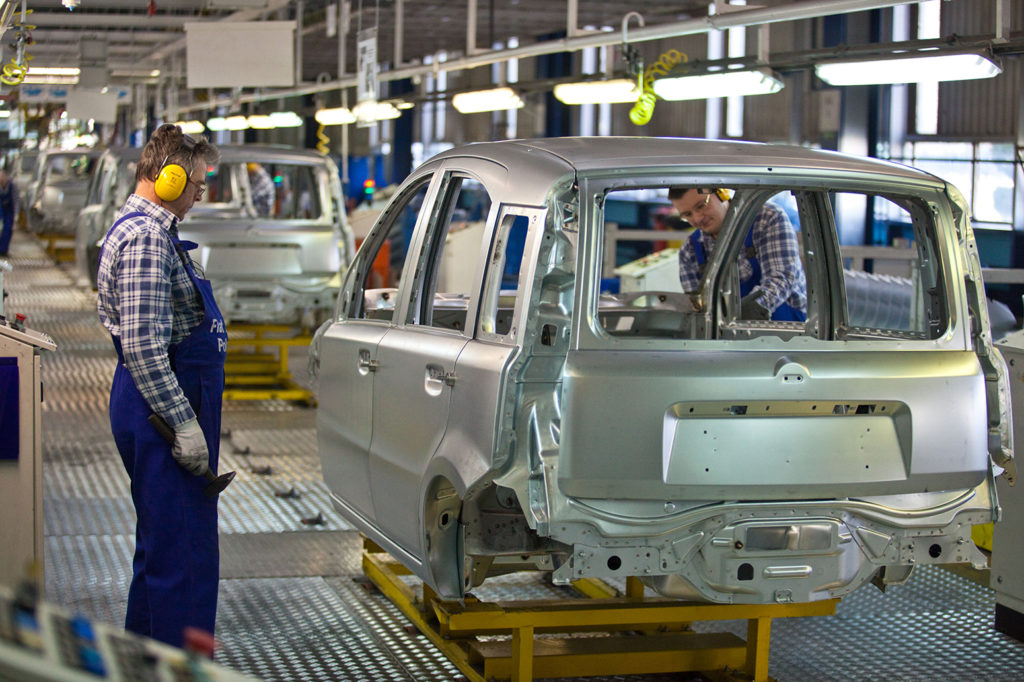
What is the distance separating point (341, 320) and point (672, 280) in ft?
21.7

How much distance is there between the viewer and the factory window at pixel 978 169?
49.3ft

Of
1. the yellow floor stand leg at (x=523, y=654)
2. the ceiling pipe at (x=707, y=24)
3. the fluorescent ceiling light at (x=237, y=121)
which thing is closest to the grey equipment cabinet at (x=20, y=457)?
the yellow floor stand leg at (x=523, y=654)

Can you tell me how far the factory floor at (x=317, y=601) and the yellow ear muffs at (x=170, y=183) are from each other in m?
1.65

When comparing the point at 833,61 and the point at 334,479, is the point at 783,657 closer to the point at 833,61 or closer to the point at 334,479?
the point at 334,479

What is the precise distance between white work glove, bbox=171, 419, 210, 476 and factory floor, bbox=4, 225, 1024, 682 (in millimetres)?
967

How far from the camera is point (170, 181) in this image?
3689 millimetres

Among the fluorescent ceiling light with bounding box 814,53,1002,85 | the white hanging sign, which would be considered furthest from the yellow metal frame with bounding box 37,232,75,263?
the fluorescent ceiling light with bounding box 814,53,1002,85

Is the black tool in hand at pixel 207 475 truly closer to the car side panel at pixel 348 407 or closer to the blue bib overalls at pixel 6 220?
the car side panel at pixel 348 407

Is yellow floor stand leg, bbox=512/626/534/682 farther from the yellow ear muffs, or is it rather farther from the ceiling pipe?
the ceiling pipe

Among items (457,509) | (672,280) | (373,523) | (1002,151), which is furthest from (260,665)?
(1002,151)

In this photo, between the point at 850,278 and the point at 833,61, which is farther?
the point at 850,278

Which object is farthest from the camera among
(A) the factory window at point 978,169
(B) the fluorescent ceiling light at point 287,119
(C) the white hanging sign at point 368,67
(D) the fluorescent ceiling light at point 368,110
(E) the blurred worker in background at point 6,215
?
(E) the blurred worker in background at point 6,215

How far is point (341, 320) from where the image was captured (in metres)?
4.94

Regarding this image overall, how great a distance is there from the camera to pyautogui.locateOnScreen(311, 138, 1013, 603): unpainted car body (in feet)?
10.6
